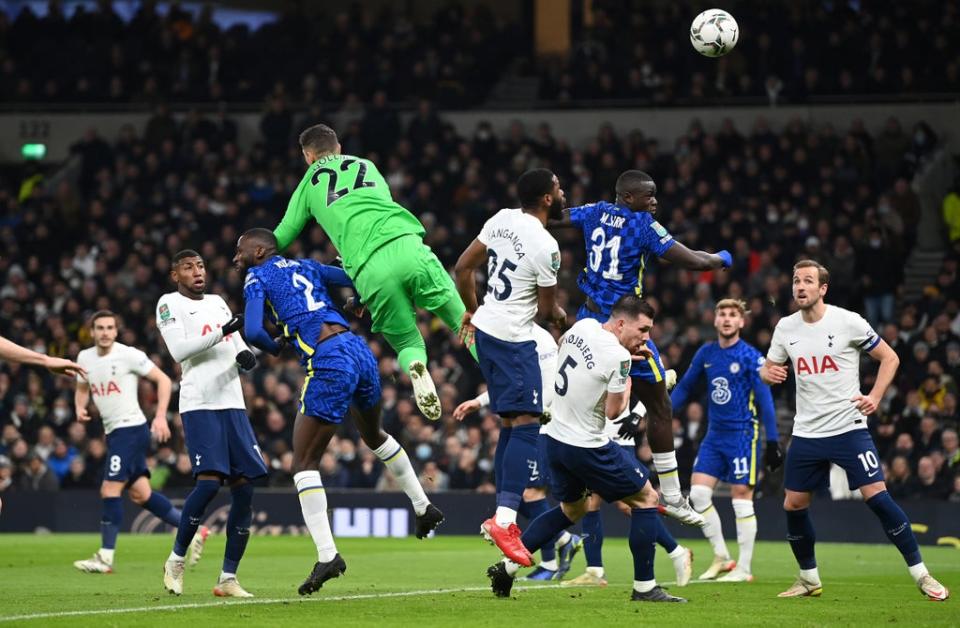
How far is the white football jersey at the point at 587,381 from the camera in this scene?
9.57 metres

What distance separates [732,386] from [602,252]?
3282 millimetres

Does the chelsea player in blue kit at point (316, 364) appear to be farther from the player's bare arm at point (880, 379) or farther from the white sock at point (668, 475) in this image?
the player's bare arm at point (880, 379)

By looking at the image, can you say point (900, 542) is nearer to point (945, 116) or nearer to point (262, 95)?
point (945, 116)

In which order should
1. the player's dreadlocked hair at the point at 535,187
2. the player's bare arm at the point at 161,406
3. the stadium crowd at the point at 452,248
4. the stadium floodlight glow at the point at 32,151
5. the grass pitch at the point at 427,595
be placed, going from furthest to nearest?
the stadium floodlight glow at the point at 32,151
the stadium crowd at the point at 452,248
the player's bare arm at the point at 161,406
the player's dreadlocked hair at the point at 535,187
the grass pitch at the point at 427,595

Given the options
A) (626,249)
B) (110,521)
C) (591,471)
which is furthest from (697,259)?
(110,521)

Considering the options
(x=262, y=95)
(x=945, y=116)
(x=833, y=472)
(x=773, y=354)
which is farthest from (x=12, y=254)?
(x=773, y=354)

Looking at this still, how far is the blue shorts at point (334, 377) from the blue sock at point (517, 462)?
1.15 m

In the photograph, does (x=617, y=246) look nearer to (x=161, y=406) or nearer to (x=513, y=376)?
(x=513, y=376)

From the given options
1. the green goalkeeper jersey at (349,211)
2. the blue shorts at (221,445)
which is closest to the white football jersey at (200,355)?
the blue shorts at (221,445)

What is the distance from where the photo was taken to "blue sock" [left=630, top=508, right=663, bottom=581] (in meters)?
9.80

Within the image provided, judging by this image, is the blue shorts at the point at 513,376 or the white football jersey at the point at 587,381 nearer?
the white football jersey at the point at 587,381

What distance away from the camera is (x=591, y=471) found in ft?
31.7

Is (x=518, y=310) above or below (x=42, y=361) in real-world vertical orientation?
above

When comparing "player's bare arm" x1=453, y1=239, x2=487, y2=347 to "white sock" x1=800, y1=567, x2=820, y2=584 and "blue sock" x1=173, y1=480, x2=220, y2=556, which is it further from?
"white sock" x1=800, y1=567, x2=820, y2=584
